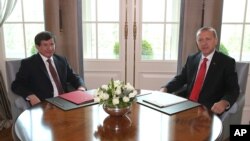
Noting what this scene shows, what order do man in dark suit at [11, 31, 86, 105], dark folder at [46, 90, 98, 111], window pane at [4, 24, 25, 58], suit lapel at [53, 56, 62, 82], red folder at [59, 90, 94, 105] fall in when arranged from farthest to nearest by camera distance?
window pane at [4, 24, 25, 58], suit lapel at [53, 56, 62, 82], man in dark suit at [11, 31, 86, 105], red folder at [59, 90, 94, 105], dark folder at [46, 90, 98, 111]

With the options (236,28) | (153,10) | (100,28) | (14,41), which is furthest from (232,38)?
(14,41)

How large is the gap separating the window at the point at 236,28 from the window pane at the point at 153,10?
2.16 ft

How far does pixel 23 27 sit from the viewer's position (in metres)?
3.21

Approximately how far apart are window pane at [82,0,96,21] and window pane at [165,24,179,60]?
829 millimetres

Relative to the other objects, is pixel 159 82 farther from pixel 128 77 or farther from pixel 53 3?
pixel 53 3

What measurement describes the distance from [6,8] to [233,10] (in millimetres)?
2399

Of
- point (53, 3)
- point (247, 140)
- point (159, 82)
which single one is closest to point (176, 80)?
point (159, 82)

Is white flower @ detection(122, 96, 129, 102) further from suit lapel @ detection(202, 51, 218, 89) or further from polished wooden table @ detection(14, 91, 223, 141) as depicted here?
suit lapel @ detection(202, 51, 218, 89)

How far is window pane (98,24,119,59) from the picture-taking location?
319cm

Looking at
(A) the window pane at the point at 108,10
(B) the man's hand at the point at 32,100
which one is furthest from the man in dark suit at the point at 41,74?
(A) the window pane at the point at 108,10

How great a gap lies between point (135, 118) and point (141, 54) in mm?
1562

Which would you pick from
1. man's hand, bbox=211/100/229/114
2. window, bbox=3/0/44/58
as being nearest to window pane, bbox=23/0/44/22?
window, bbox=3/0/44/58

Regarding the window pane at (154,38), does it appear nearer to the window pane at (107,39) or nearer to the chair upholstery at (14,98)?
the window pane at (107,39)

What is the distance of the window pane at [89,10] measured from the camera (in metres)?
3.13
